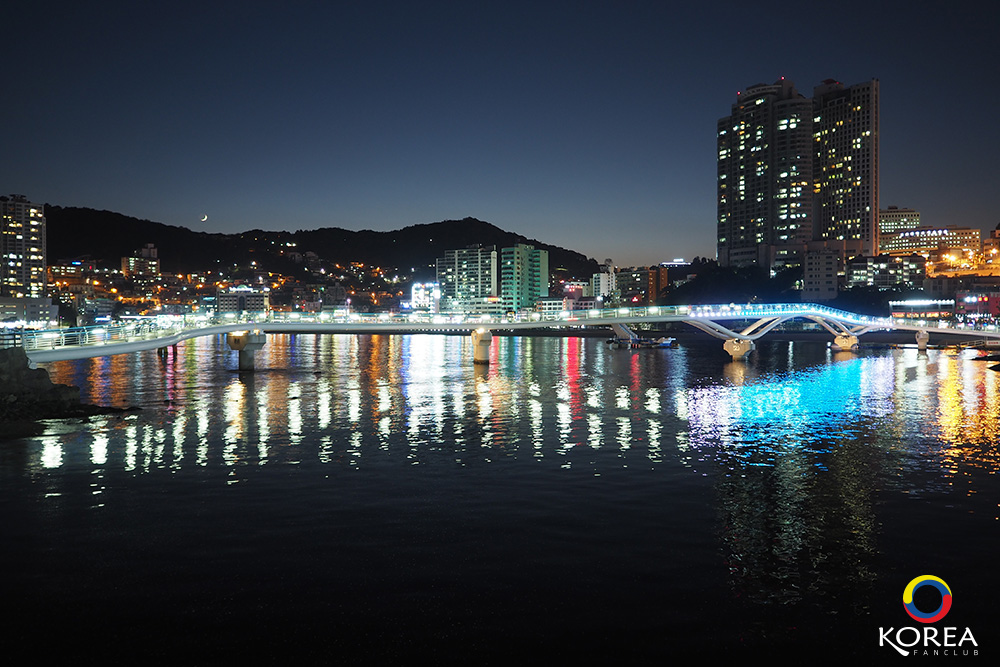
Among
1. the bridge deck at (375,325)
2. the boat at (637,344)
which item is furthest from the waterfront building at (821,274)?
the boat at (637,344)

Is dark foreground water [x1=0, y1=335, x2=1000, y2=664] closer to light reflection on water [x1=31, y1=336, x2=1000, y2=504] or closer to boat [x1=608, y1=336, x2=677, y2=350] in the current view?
light reflection on water [x1=31, y1=336, x2=1000, y2=504]

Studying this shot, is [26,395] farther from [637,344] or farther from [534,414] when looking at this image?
[637,344]

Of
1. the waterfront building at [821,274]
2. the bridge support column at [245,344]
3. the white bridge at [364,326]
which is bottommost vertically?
the bridge support column at [245,344]

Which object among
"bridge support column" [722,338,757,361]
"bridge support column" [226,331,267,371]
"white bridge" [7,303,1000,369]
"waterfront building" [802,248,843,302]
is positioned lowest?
"bridge support column" [722,338,757,361]

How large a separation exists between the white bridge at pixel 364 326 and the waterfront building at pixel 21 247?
13182 centimetres

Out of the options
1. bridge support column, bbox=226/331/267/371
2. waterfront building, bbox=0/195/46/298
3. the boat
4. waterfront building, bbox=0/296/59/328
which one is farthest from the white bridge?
waterfront building, bbox=0/195/46/298

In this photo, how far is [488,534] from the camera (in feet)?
49.5

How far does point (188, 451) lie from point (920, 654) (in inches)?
872

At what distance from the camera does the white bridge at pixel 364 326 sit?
33.4 meters

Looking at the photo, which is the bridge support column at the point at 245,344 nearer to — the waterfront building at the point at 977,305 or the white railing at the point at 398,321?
the white railing at the point at 398,321

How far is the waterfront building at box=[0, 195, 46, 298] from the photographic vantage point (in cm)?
16912

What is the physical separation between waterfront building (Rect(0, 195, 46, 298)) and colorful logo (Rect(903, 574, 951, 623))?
193922mm

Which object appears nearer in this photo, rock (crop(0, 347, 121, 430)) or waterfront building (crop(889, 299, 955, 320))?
rock (crop(0, 347, 121, 430))

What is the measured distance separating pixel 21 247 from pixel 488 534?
197883 mm
